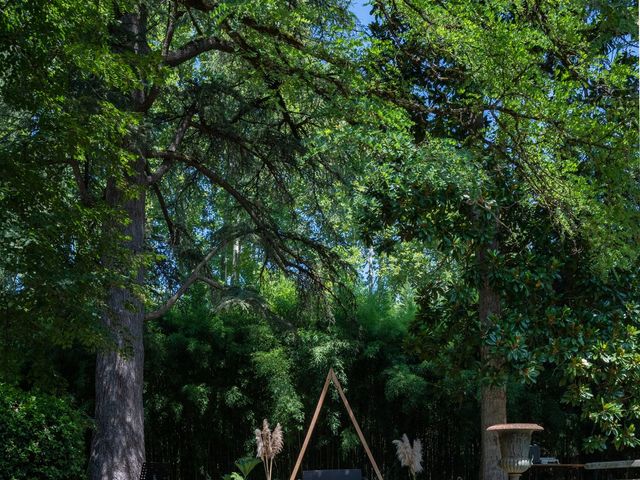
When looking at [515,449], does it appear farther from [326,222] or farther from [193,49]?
[193,49]

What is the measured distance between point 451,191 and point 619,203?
1425 millimetres

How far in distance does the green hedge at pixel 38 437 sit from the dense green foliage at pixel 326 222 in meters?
0.02

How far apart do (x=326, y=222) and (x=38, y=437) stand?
157 inches

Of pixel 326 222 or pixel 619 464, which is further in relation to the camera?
pixel 326 222

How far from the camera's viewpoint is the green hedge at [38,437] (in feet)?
24.9

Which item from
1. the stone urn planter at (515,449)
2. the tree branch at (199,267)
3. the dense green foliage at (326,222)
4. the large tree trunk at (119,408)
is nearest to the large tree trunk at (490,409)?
the dense green foliage at (326,222)

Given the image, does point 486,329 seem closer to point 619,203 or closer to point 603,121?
point 619,203

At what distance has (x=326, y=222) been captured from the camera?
9812mm

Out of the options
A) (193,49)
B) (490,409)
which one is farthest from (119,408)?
(193,49)

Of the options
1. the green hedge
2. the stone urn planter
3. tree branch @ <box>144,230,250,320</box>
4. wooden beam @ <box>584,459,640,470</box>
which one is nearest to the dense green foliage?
the green hedge

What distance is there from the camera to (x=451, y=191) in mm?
7277

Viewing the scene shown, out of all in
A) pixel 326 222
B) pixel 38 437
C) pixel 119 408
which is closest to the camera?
pixel 38 437

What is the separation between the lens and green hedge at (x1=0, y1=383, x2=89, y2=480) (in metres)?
7.60

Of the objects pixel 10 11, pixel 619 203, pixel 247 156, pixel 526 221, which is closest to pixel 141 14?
pixel 247 156
